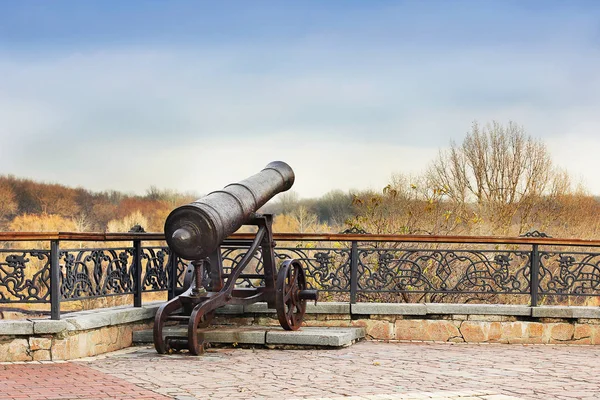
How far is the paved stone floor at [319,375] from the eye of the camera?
6.88 metres

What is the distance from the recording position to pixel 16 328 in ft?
28.0

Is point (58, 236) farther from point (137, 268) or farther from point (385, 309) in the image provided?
point (385, 309)

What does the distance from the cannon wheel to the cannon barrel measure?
2.85ft

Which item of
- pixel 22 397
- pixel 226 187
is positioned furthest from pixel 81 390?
pixel 226 187

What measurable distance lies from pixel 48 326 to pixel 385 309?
4.45m

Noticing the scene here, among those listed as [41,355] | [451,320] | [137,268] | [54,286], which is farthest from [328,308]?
[41,355]

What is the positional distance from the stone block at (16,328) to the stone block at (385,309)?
423cm

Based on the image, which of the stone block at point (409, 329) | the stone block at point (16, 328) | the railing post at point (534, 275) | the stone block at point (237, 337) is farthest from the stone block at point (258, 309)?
the railing post at point (534, 275)

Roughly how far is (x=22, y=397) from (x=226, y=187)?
12.6 feet

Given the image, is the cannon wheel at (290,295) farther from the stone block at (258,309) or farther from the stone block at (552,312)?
the stone block at (552,312)

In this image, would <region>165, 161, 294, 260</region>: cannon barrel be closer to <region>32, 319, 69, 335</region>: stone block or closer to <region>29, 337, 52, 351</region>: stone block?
<region>32, 319, 69, 335</region>: stone block

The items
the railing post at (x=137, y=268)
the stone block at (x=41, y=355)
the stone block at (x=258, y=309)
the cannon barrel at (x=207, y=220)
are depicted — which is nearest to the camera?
the stone block at (x=41, y=355)

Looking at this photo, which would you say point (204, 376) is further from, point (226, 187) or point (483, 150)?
point (483, 150)

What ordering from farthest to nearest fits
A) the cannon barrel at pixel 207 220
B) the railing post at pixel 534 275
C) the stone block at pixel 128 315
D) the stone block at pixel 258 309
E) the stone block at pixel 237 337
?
the railing post at pixel 534 275 → the stone block at pixel 258 309 → the stone block at pixel 237 337 → the stone block at pixel 128 315 → the cannon barrel at pixel 207 220
